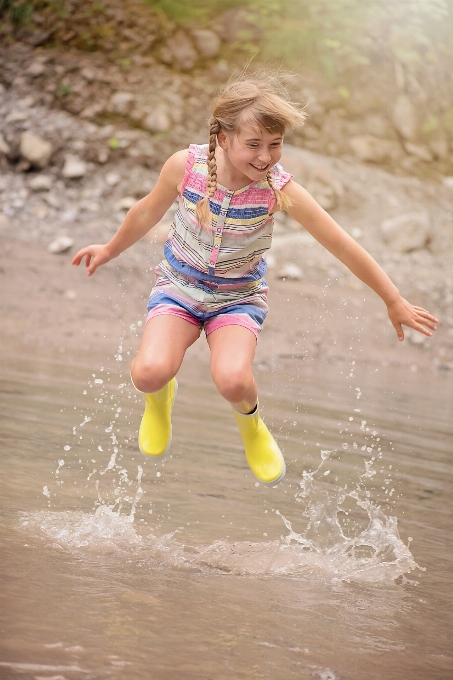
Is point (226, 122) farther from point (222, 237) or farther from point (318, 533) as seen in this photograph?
point (318, 533)

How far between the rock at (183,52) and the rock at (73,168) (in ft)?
8.43

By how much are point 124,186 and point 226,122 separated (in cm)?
694

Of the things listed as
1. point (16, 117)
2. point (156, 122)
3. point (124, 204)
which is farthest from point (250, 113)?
point (156, 122)

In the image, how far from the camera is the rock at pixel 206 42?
11.9 m

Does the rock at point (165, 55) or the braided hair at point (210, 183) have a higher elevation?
A: the braided hair at point (210, 183)

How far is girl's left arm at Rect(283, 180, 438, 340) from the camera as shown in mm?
3447

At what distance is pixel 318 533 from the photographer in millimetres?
3676

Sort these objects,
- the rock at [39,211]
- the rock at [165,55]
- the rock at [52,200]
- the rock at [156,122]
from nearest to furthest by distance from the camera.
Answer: the rock at [39,211]
the rock at [52,200]
the rock at [156,122]
the rock at [165,55]

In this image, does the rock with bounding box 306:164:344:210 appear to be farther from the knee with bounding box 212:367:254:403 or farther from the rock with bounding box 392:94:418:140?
the knee with bounding box 212:367:254:403

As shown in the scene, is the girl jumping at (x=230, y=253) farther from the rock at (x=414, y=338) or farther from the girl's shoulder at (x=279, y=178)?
the rock at (x=414, y=338)

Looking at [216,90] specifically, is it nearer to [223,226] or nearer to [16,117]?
[16,117]

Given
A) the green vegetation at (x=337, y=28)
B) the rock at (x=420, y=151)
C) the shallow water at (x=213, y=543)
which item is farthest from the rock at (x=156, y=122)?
the shallow water at (x=213, y=543)

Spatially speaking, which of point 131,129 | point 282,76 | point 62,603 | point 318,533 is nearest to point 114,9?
point 131,129

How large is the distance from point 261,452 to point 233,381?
1.74ft
